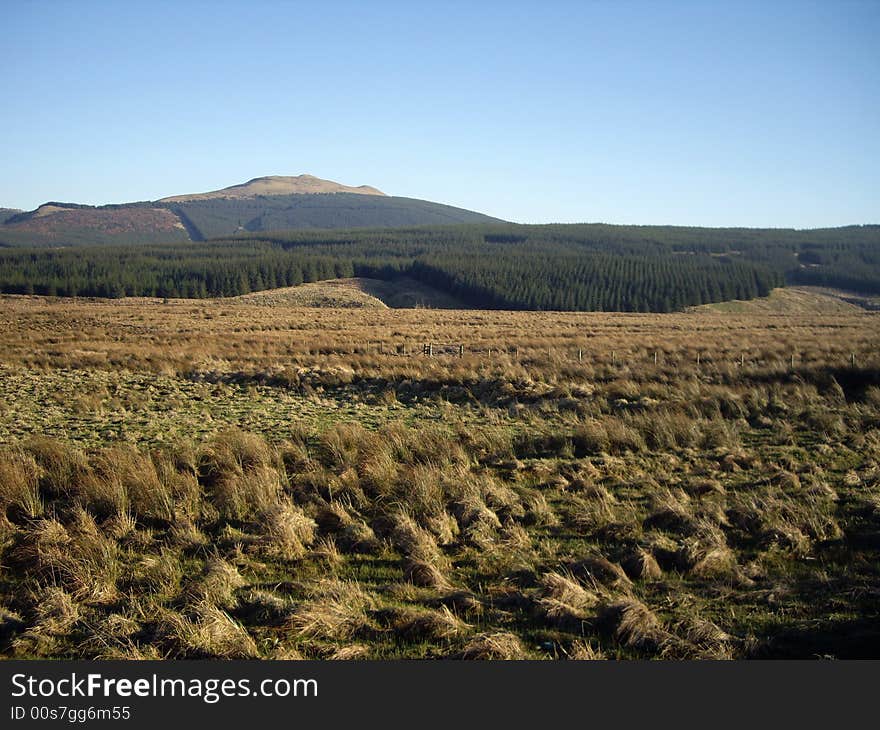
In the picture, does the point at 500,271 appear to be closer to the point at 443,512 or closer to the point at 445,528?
the point at 443,512

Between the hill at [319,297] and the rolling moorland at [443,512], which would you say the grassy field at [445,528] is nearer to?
the rolling moorland at [443,512]

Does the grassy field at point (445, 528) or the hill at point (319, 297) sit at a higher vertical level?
the hill at point (319, 297)

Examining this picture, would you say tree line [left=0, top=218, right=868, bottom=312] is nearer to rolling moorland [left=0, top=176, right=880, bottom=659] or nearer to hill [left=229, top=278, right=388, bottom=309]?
hill [left=229, top=278, right=388, bottom=309]

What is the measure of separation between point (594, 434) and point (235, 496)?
6190 mm

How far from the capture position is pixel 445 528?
23.4 feet

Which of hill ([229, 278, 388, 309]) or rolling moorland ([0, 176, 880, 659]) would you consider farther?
hill ([229, 278, 388, 309])

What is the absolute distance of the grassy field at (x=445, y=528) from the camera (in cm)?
513

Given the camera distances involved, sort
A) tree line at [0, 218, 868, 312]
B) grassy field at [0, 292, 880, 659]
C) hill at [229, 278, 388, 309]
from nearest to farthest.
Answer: grassy field at [0, 292, 880, 659], hill at [229, 278, 388, 309], tree line at [0, 218, 868, 312]

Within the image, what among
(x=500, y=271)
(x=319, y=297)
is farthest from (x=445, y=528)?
(x=500, y=271)

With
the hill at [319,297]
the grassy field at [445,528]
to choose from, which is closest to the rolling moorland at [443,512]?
the grassy field at [445,528]

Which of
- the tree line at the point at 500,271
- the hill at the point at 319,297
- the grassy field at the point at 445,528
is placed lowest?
the grassy field at the point at 445,528

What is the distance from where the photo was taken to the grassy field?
5.13 m

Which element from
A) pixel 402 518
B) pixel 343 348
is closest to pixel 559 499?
pixel 402 518

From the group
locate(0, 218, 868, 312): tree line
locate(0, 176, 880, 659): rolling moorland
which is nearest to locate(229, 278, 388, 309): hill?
locate(0, 218, 868, 312): tree line
